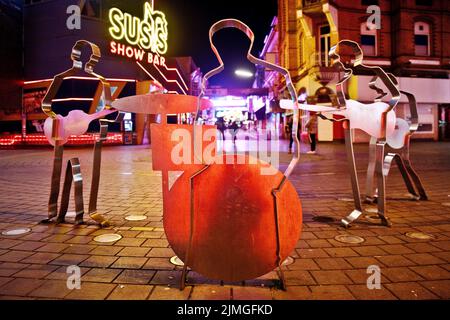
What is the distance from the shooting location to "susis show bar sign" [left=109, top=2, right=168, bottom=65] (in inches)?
926

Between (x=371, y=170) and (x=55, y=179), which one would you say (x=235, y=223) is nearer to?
(x=55, y=179)

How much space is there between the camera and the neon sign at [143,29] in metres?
23.4

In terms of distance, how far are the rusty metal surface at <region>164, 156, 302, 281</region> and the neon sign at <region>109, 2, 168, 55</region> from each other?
23.5 meters

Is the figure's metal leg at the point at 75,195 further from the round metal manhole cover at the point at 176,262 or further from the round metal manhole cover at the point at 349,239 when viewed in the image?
the round metal manhole cover at the point at 349,239

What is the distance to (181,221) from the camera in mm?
2732

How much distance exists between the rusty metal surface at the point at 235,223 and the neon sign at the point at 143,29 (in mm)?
23532

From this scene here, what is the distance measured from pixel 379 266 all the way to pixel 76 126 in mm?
3838

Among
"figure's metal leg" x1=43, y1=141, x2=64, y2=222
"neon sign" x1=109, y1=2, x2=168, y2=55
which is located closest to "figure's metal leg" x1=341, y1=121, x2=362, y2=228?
"figure's metal leg" x1=43, y1=141, x2=64, y2=222

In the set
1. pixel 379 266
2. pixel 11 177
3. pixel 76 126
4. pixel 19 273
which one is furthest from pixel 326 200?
pixel 11 177

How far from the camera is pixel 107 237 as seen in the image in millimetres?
4016

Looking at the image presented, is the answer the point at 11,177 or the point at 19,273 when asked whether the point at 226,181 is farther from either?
the point at 11,177

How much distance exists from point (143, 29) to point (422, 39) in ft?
68.7

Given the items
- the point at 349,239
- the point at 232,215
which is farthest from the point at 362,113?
the point at 232,215

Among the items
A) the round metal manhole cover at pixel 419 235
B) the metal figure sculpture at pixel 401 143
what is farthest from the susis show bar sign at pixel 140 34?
the round metal manhole cover at pixel 419 235
